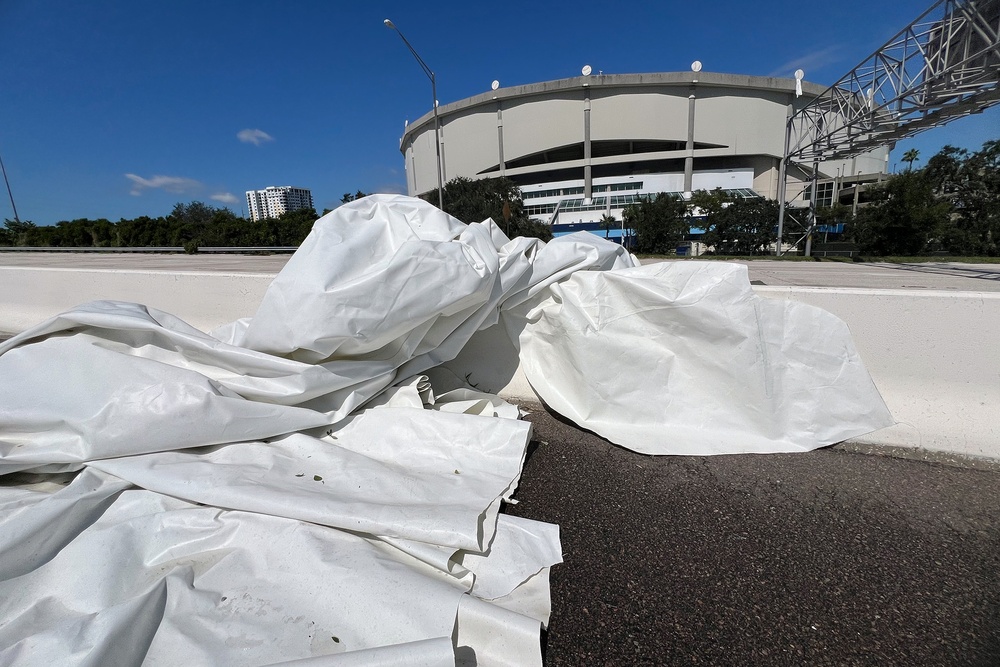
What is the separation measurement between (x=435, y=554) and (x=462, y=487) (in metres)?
0.41

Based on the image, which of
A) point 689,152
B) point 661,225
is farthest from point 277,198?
point 661,225

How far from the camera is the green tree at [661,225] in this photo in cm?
3022

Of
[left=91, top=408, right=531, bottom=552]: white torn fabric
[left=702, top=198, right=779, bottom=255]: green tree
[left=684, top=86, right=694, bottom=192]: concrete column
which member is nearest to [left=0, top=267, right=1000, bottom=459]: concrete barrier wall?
[left=91, top=408, right=531, bottom=552]: white torn fabric

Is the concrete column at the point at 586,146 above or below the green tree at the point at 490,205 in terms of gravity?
above

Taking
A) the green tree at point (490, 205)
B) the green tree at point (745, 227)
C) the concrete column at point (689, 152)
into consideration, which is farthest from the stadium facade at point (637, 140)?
the green tree at point (745, 227)

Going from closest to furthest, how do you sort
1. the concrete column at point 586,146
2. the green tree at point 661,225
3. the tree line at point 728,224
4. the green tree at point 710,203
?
the tree line at point 728,224, the green tree at point 661,225, the green tree at point 710,203, the concrete column at point 586,146

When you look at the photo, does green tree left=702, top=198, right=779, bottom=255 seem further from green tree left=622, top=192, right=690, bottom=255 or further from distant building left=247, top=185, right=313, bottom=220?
distant building left=247, top=185, right=313, bottom=220

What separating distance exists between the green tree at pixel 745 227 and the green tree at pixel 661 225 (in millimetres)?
2234

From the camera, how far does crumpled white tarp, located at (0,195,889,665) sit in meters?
1.31

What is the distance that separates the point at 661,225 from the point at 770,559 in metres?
31.3

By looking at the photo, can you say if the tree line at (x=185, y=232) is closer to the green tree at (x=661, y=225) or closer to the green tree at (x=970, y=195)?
the green tree at (x=661, y=225)

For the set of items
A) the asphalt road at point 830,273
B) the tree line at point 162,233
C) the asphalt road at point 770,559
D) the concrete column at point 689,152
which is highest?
the concrete column at point 689,152

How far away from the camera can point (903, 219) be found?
22469 millimetres

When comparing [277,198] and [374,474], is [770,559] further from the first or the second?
[277,198]
